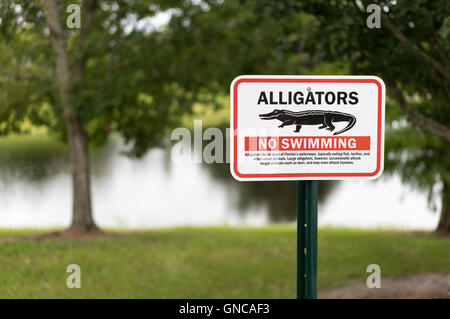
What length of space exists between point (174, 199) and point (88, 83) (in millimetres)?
18224

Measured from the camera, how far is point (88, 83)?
13.3 metres

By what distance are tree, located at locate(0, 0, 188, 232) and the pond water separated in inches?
261

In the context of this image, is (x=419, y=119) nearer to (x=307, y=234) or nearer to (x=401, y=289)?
(x=401, y=289)

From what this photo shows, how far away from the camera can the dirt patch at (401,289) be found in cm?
806

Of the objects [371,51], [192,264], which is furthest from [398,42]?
[192,264]

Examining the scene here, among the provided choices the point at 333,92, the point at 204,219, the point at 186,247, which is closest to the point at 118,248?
the point at 186,247

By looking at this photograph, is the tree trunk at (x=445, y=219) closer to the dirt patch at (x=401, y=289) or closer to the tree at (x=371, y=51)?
the tree at (x=371, y=51)

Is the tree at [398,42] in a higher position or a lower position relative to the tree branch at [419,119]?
higher

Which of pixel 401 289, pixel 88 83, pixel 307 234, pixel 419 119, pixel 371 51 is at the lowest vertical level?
pixel 401 289

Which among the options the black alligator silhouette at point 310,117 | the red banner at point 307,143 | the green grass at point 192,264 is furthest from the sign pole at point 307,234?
the green grass at point 192,264

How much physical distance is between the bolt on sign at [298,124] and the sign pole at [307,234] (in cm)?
12

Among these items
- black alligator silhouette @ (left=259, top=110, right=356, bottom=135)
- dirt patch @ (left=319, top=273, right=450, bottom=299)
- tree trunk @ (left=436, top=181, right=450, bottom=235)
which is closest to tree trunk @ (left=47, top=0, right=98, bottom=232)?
dirt patch @ (left=319, top=273, right=450, bottom=299)

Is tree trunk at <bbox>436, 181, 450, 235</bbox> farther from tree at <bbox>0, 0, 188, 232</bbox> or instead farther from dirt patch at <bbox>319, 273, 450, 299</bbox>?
tree at <bbox>0, 0, 188, 232</bbox>

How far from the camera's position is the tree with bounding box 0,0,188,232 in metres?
12.5
